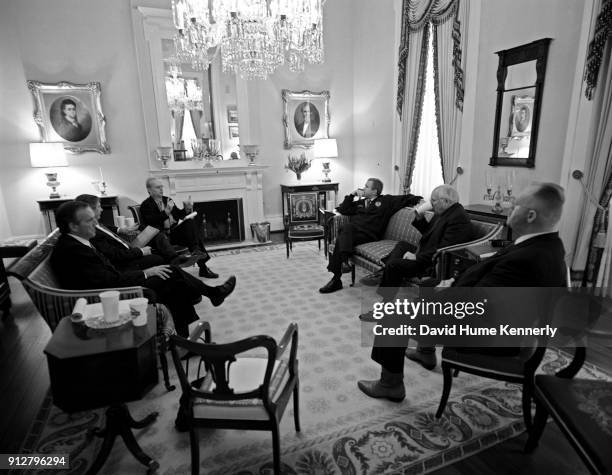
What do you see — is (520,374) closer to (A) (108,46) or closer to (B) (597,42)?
(B) (597,42)

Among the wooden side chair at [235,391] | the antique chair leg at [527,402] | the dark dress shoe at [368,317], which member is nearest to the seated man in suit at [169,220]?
the dark dress shoe at [368,317]

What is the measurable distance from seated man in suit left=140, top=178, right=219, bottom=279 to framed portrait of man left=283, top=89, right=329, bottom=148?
2.85 m

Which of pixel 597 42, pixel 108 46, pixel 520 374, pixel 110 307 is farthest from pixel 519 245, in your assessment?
pixel 108 46

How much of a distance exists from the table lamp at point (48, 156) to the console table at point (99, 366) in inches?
173

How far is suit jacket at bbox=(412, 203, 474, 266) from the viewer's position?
3180 mm

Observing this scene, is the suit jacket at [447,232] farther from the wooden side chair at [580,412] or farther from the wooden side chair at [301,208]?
the wooden side chair at [301,208]

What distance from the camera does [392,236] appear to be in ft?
13.8

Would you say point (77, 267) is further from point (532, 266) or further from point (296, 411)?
point (532, 266)

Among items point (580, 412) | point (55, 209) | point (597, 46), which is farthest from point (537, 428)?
point (55, 209)

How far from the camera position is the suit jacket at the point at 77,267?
8.09ft

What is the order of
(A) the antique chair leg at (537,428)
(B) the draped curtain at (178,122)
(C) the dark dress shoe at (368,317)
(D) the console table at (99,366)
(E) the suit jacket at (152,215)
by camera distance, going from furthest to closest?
(B) the draped curtain at (178,122) < (E) the suit jacket at (152,215) < (C) the dark dress shoe at (368,317) < (A) the antique chair leg at (537,428) < (D) the console table at (99,366)

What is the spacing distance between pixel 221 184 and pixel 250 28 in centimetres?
311

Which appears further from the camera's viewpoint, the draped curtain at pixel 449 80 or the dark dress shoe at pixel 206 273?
the dark dress shoe at pixel 206 273

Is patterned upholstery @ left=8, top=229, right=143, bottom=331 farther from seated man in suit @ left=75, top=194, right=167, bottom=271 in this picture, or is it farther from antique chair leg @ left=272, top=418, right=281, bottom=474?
antique chair leg @ left=272, top=418, right=281, bottom=474
